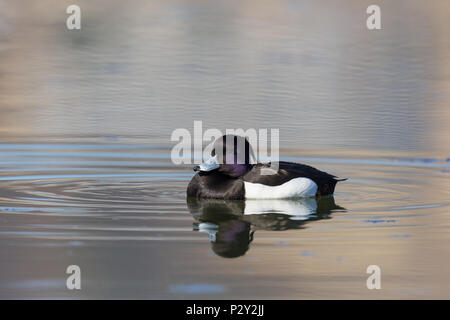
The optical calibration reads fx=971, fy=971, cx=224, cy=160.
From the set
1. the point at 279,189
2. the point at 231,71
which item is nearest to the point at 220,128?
the point at 279,189

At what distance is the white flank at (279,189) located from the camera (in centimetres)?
1078

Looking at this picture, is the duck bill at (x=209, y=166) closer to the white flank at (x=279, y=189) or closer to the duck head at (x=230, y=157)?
the duck head at (x=230, y=157)

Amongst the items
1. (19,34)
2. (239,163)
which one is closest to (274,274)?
(239,163)

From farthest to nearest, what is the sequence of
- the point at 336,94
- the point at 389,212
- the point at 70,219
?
the point at 336,94, the point at 389,212, the point at 70,219

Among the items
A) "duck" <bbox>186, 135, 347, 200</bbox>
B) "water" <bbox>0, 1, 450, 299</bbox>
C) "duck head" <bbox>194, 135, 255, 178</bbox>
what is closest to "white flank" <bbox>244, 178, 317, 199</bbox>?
"duck" <bbox>186, 135, 347, 200</bbox>

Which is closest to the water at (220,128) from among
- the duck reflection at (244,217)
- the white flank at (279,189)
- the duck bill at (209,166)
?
the duck reflection at (244,217)

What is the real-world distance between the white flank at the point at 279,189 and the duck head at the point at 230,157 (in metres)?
0.31

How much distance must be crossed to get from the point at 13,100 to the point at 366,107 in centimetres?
643

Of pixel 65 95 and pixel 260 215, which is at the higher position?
pixel 65 95

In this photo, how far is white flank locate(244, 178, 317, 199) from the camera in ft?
35.4

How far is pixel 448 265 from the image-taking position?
304 inches

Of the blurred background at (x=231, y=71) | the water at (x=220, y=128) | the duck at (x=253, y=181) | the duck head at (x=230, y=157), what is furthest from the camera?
the blurred background at (x=231, y=71)

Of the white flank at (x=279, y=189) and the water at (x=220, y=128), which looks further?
the white flank at (x=279, y=189)

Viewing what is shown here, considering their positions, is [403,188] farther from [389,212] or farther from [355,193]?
[389,212]
